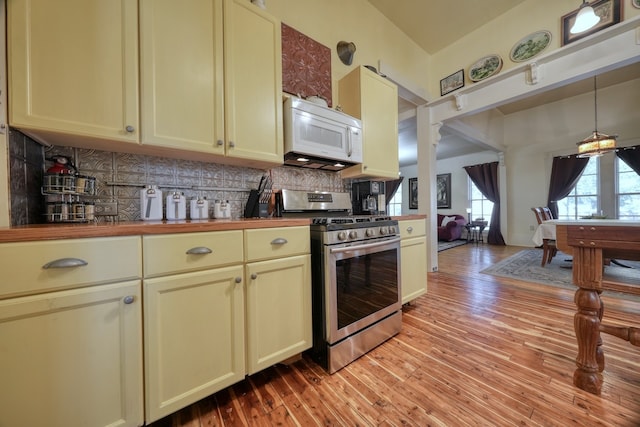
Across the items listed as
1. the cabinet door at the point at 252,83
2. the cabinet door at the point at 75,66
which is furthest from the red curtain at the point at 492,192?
the cabinet door at the point at 75,66

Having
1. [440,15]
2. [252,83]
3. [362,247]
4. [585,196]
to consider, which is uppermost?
[440,15]

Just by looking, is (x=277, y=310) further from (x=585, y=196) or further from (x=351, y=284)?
(x=585, y=196)

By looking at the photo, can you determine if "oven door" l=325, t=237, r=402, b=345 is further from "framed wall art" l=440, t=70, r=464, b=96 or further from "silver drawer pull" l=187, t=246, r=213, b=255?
"framed wall art" l=440, t=70, r=464, b=96

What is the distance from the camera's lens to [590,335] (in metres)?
1.23

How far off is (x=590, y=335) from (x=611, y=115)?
617 cm

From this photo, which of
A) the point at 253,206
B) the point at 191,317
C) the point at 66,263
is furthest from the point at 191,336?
the point at 253,206

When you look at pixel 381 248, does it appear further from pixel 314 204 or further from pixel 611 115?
pixel 611 115

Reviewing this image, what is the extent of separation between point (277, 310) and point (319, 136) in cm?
129

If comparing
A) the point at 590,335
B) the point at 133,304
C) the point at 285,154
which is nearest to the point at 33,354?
the point at 133,304

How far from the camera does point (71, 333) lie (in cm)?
81

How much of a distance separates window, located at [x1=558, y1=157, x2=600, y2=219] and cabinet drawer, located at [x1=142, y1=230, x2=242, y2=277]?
284 inches

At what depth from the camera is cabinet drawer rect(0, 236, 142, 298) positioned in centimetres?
74

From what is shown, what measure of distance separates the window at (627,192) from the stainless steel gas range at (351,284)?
6.01m

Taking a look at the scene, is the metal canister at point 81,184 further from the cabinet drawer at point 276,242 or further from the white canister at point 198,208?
the cabinet drawer at point 276,242
